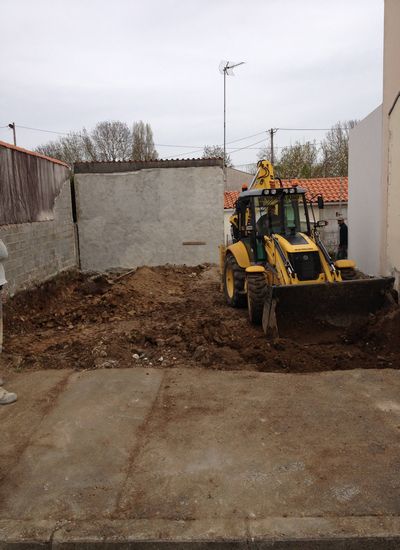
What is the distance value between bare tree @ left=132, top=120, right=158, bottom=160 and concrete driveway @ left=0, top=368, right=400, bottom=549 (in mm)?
33910

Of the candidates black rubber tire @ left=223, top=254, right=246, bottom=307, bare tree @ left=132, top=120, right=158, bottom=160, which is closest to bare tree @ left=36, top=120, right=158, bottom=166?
bare tree @ left=132, top=120, right=158, bottom=160

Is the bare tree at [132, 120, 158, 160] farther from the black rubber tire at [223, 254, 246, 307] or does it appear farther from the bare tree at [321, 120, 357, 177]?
the black rubber tire at [223, 254, 246, 307]

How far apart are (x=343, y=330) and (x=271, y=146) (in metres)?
35.3

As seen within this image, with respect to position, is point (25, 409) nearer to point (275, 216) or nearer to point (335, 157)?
point (275, 216)

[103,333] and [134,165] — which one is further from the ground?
[134,165]

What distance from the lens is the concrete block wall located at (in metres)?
9.42

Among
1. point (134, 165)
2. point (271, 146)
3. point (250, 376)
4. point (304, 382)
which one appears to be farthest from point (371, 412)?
point (271, 146)

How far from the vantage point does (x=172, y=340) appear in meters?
6.80

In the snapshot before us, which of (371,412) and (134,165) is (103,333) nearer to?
(371,412)

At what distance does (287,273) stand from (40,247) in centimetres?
647

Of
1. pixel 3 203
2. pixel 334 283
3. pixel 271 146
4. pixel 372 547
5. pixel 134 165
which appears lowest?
pixel 372 547

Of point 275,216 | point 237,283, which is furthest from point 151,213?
point 275,216

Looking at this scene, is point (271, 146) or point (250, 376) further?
point (271, 146)

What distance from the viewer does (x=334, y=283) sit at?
6.96 meters
